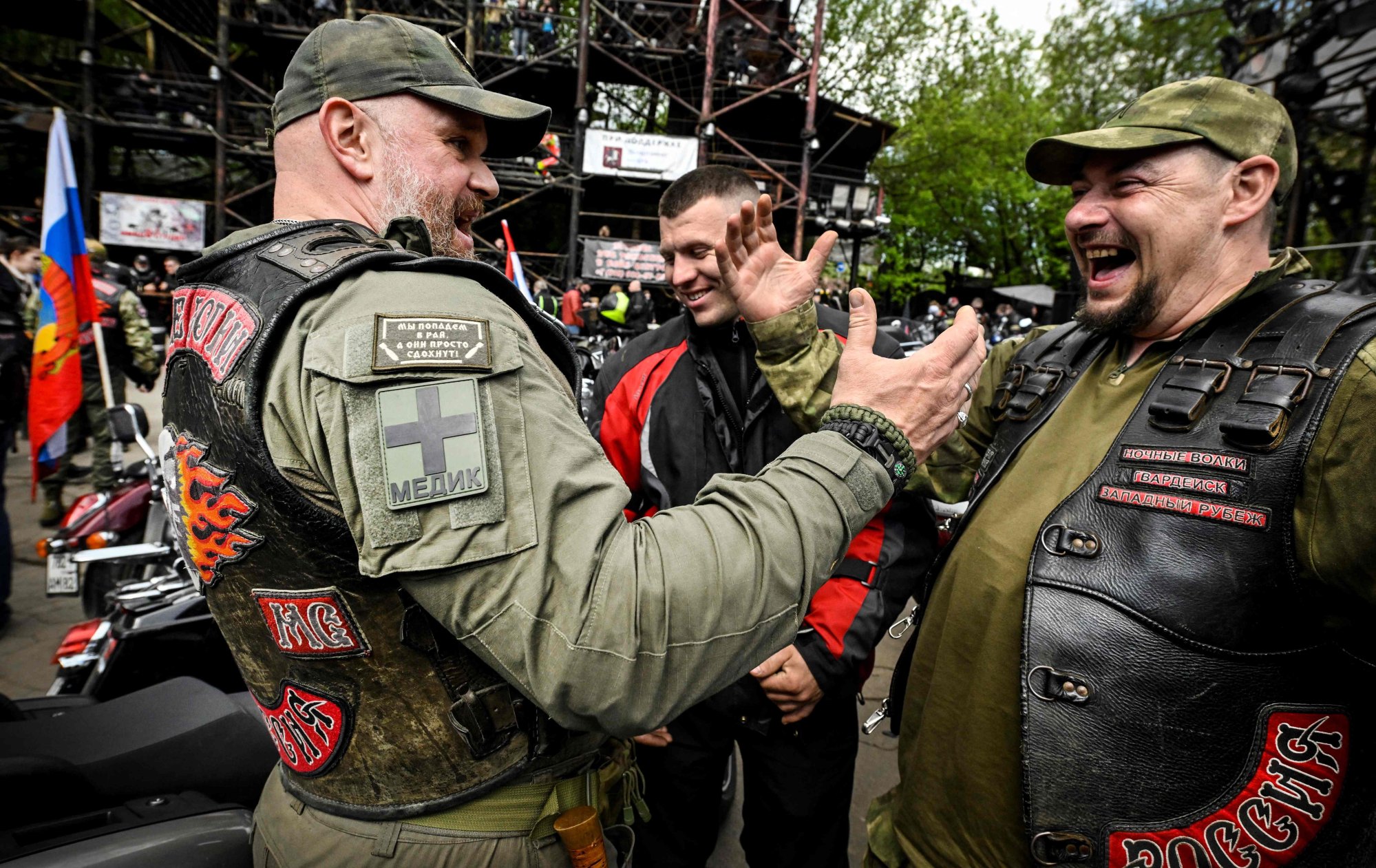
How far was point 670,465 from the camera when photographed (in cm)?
218

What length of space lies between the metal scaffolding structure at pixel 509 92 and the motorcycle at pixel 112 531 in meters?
10.5

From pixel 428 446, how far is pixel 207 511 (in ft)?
1.56

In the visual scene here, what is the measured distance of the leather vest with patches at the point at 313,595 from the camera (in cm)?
101

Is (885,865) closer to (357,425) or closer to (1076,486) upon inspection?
(1076,486)

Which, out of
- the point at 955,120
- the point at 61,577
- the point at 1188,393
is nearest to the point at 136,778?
the point at 1188,393

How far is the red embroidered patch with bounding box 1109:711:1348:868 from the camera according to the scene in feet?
3.93

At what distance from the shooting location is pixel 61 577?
358cm

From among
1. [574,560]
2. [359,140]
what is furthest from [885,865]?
[359,140]

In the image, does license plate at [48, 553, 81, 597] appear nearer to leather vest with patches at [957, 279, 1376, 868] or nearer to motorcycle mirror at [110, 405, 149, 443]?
motorcycle mirror at [110, 405, 149, 443]

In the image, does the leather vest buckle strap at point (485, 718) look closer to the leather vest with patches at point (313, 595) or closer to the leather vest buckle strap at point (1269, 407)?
the leather vest with patches at point (313, 595)

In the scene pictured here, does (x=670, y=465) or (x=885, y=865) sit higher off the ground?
(x=670, y=465)

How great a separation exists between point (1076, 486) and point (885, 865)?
0.97 meters

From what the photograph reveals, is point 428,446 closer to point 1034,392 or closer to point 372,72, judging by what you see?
point 372,72

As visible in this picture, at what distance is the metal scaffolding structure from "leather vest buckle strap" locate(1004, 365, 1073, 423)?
13.2m
